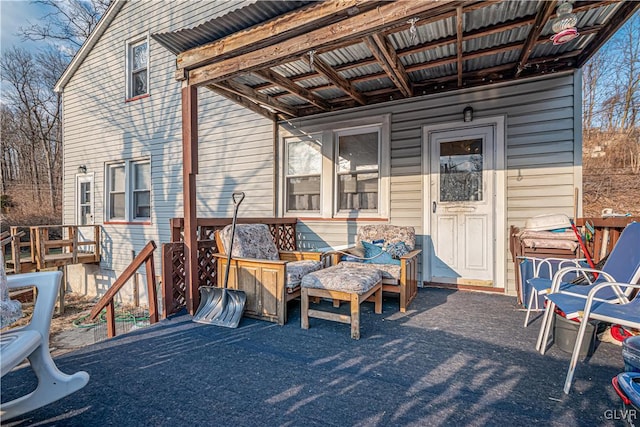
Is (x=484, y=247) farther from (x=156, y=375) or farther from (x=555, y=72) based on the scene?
(x=156, y=375)

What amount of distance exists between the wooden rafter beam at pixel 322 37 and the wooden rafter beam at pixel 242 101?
1.49 feet

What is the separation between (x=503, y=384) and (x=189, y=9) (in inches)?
319

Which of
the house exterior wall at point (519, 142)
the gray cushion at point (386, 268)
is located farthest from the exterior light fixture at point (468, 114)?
the gray cushion at point (386, 268)

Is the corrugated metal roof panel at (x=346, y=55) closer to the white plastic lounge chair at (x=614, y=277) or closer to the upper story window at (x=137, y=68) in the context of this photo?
the white plastic lounge chair at (x=614, y=277)

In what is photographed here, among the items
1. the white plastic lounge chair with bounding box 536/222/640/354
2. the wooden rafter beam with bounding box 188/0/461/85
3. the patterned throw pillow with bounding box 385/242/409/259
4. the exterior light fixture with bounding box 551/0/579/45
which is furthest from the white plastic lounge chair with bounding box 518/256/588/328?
the wooden rafter beam with bounding box 188/0/461/85

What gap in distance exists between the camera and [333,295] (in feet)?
8.92

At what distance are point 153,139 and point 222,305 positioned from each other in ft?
17.9

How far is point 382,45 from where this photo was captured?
2834 mm

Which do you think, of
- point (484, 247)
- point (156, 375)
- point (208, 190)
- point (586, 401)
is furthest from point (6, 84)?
point (586, 401)

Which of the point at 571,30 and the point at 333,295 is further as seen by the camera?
the point at 333,295

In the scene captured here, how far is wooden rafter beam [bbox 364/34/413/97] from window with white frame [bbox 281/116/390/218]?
721 millimetres

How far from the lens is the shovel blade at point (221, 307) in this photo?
2955mm

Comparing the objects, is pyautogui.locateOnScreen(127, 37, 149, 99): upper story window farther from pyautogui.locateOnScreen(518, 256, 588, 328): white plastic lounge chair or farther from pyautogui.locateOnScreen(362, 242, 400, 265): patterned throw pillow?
pyautogui.locateOnScreen(518, 256, 588, 328): white plastic lounge chair

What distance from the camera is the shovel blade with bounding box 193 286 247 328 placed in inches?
116
